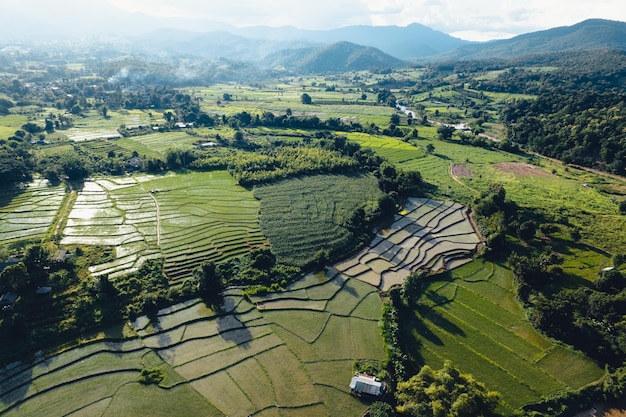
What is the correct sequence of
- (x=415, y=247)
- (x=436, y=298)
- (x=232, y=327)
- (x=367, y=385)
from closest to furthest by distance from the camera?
(x=367, y=385), (x=232, y=327), (x=436, y=298), (x=415, y=247)

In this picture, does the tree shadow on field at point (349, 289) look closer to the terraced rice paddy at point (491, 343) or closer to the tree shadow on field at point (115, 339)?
the terraced rice paddy at point (491, 343)

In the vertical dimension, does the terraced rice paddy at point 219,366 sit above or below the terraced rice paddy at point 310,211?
below

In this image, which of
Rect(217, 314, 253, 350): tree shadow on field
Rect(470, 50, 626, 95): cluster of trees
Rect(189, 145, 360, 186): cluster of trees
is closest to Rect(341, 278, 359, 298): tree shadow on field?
Rect(217, 314, 253, 350): tree shadow on field

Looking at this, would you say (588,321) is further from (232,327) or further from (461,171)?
(461,171)

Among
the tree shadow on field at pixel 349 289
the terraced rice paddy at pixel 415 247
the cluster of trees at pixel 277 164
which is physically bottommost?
the tree shadow on field at pixel 349 289

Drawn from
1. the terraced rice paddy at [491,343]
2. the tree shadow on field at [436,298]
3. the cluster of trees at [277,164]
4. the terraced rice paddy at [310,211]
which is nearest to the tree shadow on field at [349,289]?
the terraced rice paddy at [310,211]

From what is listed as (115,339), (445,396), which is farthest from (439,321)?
(115,339)
